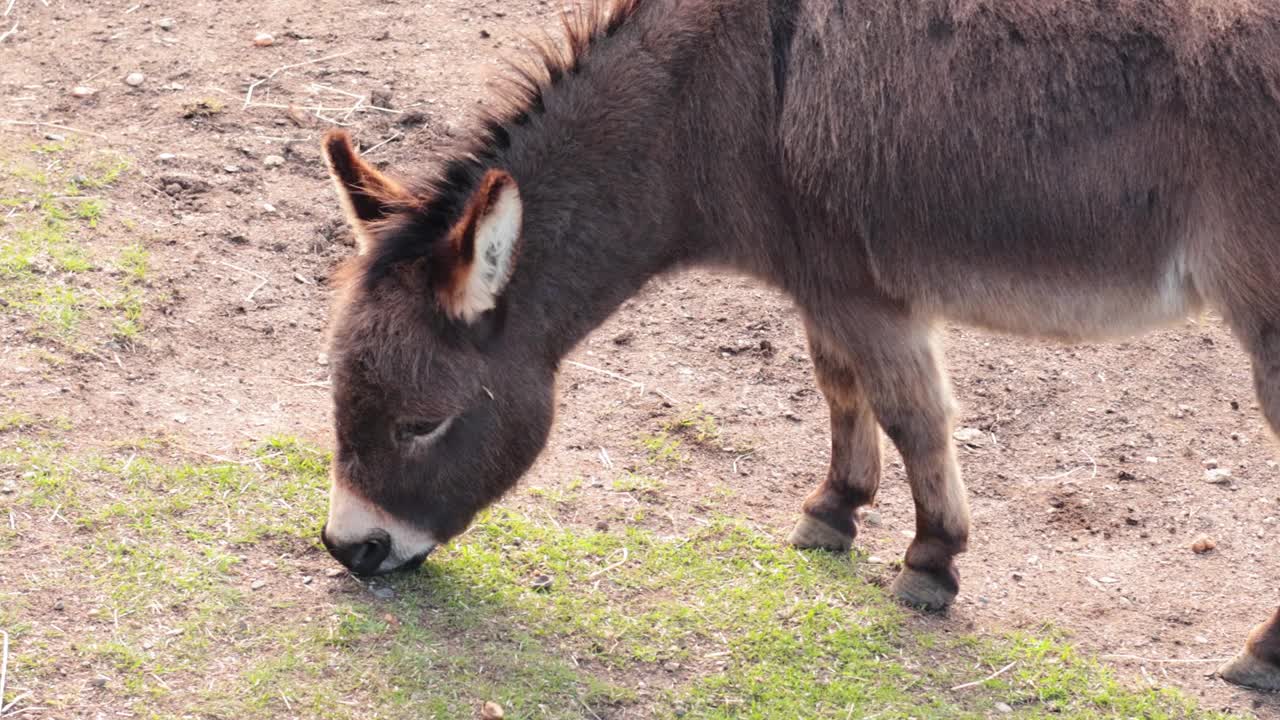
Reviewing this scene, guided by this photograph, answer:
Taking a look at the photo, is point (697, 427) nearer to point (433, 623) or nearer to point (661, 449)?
point (661, 449)

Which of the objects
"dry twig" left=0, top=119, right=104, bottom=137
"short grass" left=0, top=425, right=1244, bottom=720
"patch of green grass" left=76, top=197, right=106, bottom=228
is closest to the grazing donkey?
"short grass" left=0, top=425, right=1244, bottom=720

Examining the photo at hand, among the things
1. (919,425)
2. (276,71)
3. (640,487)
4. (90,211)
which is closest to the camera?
(919,425)

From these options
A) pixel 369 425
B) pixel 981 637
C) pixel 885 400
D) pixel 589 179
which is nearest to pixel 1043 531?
pixel 981 637

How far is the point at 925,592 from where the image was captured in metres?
4.80

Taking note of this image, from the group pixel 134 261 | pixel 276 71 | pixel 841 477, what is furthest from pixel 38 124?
pixel 841 477

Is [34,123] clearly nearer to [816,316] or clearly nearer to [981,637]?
[816,316]

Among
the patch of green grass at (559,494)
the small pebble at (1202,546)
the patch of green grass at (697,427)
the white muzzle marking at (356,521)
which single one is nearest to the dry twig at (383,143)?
the patch of green grass at (697,427)

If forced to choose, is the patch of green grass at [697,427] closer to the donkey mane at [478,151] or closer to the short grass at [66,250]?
the donkey mane at [478,151]

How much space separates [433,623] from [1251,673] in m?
2.59

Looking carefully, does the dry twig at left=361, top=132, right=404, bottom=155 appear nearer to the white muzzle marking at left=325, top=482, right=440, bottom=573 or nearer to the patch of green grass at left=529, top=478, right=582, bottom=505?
the patch of green grass at left=529, top=478, right=582, bottom=505

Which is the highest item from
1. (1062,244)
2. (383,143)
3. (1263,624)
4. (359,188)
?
(1062,244)

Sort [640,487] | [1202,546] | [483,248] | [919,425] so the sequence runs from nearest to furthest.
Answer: [483,248] < [919,425] < [1202,546] < [640,487]

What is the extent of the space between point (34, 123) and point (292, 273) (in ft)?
5.76

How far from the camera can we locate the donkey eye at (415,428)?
4219 millimetres
